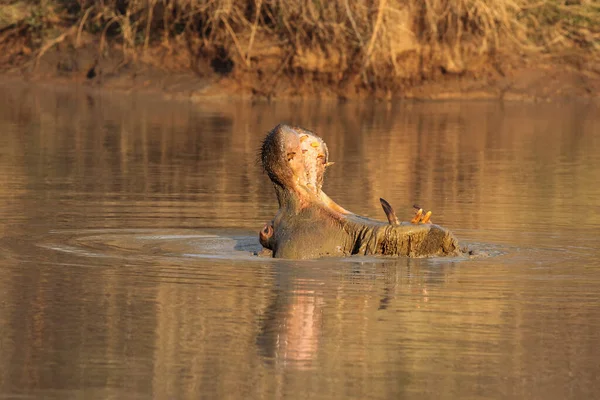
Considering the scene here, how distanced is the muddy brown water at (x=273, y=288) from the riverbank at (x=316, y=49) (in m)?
11.9

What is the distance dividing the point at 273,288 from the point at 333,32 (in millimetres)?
21826

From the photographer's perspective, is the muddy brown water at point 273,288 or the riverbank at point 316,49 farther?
the riverbank at point 316,49

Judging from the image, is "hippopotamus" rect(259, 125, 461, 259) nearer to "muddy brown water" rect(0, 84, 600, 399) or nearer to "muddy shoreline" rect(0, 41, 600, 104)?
"muddy brown water" rect(0, 84, 600, 399)

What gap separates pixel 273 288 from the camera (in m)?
8.84

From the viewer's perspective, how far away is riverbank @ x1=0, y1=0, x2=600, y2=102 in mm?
30344

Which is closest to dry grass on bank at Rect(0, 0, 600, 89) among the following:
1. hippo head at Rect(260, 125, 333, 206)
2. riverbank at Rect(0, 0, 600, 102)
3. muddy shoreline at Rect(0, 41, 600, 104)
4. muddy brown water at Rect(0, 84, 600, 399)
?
riverbank at Rect(0, 0, 600, 102)

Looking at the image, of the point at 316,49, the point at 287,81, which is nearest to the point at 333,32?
the point at 316,49

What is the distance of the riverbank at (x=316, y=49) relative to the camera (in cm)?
3034

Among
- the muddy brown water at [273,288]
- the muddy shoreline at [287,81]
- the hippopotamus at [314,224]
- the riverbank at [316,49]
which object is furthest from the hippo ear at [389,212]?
the muddy shoreline at [287,81]

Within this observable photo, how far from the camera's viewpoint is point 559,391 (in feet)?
21.1

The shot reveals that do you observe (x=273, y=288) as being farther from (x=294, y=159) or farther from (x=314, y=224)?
(x=294, y=159)

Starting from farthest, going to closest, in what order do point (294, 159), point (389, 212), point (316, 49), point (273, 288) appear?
point (316, 49)
point (294, 159)
point (389, 212)
point (273, 288)

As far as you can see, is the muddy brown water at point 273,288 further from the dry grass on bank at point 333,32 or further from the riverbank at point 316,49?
the riverbank at point 316,49

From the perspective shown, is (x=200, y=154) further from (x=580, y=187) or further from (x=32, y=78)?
(x=32, y=78)
